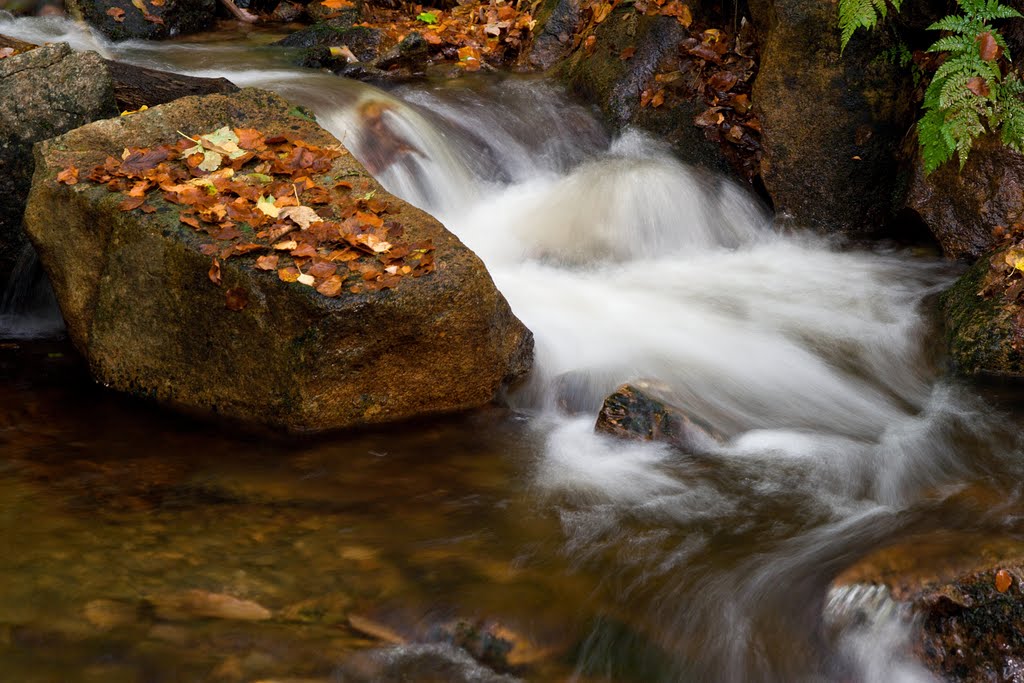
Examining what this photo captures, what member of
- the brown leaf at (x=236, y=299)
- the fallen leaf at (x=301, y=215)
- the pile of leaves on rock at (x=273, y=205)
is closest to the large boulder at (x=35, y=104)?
the pile of leaves on rock at (x=273, y=205)

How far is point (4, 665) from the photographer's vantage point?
255 cm

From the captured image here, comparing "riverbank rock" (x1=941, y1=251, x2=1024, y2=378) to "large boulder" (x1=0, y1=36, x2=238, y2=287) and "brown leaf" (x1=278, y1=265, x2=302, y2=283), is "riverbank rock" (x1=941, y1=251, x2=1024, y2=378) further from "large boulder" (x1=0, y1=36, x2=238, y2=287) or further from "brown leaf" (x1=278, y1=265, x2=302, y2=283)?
"large boulder" (x1=0, y1=36, x2=238, y2=287)

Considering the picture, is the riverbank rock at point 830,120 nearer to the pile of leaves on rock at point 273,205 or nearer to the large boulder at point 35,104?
the pile of leaves on rock at point 273,205

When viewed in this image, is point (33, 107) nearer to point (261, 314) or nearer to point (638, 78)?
point (261, 314)

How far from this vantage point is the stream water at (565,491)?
2.82 metres

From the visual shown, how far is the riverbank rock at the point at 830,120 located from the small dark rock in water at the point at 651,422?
2.94 meters

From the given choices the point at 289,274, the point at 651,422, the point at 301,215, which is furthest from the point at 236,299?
the point at 651,422

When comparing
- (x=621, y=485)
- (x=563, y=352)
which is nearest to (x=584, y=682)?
(x=621, y=485)

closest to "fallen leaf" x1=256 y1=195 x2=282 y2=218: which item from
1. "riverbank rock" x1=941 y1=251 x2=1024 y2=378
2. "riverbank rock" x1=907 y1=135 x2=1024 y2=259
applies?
"riverbank rock" x1=941 y1=251 x2=1024 y2=378

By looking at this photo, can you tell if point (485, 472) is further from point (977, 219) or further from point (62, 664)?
point (977, 219)

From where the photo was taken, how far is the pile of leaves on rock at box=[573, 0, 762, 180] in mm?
7000

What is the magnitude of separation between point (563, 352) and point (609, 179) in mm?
2299

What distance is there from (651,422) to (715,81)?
3930mm

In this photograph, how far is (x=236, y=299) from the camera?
4.12 meters
